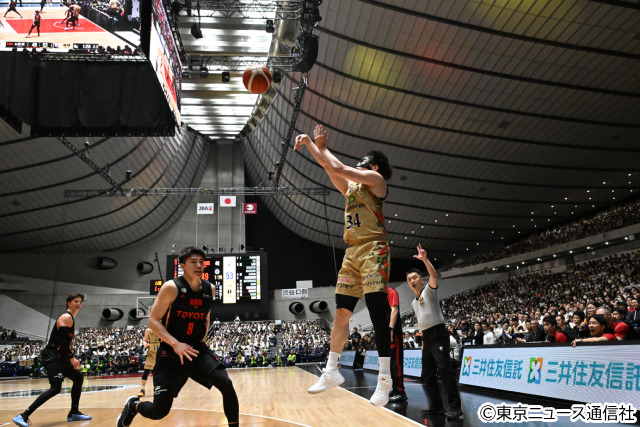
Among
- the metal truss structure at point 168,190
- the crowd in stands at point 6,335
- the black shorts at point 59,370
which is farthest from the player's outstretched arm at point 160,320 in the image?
the crowd in stands at point 6,335

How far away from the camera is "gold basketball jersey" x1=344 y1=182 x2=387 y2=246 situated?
324 centimetres

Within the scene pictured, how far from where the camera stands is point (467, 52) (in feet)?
64.4

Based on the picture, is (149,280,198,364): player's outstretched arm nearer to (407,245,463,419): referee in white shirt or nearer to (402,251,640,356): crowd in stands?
(407,245,463,419): referee in white shirt

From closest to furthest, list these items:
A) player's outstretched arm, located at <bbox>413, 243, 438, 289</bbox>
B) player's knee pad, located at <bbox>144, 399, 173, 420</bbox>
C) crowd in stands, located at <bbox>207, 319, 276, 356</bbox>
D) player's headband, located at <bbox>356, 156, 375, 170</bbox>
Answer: player's headband, located at <bbox>356, 156, 375, 170</bbox> → player's knee pad, located at <bbox>144, 399, 173, 420</bbox> → player's outstretched arm, located at <bbox>413, 243, 438, 289</bbox> → crowd in stands, located at <bbox>207, 319, 276, 356</bbox>

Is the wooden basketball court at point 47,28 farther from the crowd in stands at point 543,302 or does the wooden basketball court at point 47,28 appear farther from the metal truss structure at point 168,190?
the metal truss structure at point 168,190

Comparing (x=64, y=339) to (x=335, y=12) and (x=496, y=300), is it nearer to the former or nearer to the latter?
(x=335, y=12)

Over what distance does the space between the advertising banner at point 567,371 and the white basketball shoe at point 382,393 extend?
2.84 metres

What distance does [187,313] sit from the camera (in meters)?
3.85

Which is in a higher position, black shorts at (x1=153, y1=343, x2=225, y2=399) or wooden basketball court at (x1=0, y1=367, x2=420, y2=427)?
black shorts at (x1=153, y1=343, x2=225, y2=399)

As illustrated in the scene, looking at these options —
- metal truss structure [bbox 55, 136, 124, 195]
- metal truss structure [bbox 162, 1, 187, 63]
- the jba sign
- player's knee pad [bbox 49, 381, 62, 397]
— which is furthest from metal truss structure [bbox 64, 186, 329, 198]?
player's knee pad [bbox 49, 381, 62, 397]

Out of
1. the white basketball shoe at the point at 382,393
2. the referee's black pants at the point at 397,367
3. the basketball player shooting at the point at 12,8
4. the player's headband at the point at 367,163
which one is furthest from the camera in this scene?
the basketball player shooting at the point at 12,8

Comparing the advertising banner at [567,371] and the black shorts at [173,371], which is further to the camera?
the advertising banner at [567,371]

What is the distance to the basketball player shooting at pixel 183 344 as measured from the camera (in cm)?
370

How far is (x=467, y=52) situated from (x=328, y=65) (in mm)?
6804
